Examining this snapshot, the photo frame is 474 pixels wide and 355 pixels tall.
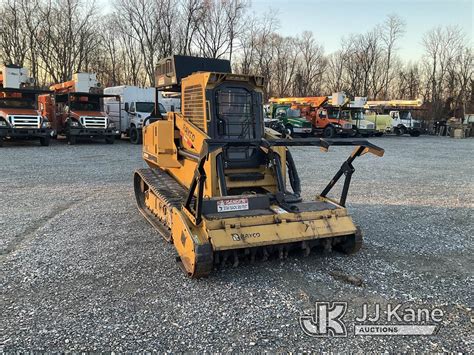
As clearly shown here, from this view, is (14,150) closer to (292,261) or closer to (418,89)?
(292,261)

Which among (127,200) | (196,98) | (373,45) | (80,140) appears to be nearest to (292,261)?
(196,98)

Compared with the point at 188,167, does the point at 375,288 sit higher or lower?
lower

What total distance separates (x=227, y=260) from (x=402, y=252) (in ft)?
7.97

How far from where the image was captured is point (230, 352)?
3252 mm

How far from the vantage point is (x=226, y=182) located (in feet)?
18.9

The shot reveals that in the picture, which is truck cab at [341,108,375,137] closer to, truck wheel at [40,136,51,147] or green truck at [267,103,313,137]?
green truck at [267,103,313,137]

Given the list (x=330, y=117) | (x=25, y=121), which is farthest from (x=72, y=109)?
(x=330, y=117)

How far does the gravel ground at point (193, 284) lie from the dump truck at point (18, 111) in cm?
Result: 1042

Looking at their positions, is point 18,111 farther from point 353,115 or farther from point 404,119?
point 404,119

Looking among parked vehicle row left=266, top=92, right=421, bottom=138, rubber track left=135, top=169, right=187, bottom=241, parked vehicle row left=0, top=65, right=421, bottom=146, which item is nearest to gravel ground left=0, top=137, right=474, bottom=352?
rubber track left=135, top=169, right=187, bottom=241

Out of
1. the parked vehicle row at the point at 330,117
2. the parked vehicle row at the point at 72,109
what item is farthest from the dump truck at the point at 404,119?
the parked vehicle row at the point at 72,109

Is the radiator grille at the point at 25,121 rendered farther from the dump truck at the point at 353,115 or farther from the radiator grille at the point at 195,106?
the dump truck at the point at 353,115

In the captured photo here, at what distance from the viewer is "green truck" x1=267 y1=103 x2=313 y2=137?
27766 millimetres

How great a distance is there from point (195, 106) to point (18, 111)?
14635 mm
